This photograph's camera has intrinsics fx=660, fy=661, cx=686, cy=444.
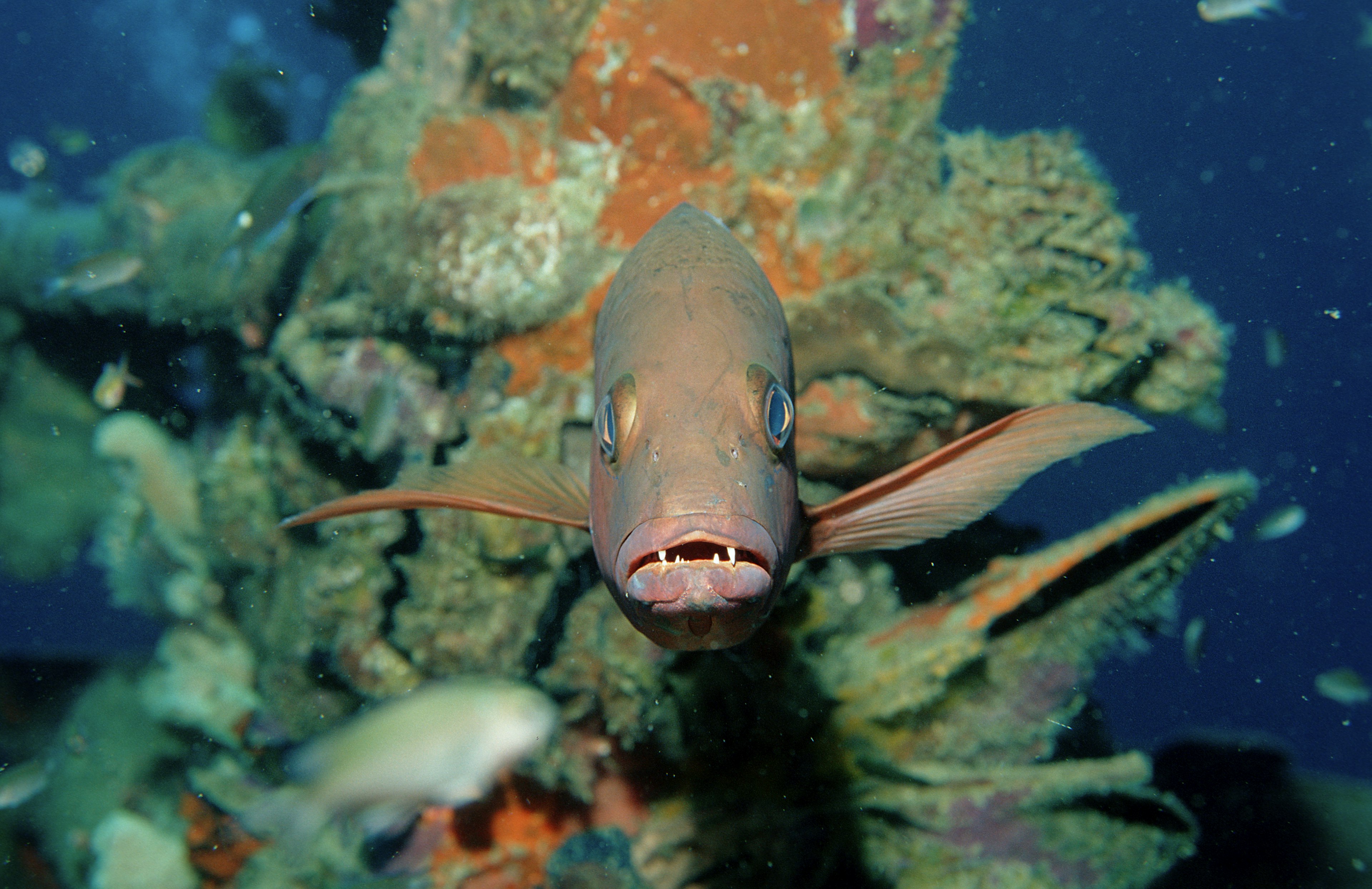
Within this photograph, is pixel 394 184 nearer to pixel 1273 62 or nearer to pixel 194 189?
pixel 194 189

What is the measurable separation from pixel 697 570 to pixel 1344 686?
12299mm

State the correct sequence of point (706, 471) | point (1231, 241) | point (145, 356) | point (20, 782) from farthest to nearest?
point (1231, 241), point (145, 356), point (20, 782), point (706, 471)

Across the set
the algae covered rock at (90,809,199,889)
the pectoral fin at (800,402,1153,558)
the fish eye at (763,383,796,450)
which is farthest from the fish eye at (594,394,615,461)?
the algae covered rock at (90,809,199,889)

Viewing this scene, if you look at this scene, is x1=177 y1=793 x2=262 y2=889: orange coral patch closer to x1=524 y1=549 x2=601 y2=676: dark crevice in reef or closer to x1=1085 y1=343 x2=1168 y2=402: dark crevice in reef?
x1=524 y1=549 x2=601 y2=676: dark crevice in reef

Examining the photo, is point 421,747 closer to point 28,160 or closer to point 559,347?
point 559,347

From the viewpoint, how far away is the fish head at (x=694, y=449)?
1.76 m

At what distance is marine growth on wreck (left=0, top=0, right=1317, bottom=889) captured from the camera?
11.1 feet

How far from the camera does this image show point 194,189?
27.2 feet

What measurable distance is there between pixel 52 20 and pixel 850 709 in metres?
74.7

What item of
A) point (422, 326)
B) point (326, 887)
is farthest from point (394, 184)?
point (326, 887)

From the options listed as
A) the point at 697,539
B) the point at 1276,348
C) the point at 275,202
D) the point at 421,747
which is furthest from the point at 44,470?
the point at 1276,348

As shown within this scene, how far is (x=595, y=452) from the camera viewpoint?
2.53m

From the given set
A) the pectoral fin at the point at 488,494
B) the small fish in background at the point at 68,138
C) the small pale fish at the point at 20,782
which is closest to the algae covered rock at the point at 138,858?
the small pale fish at the point at 20,782

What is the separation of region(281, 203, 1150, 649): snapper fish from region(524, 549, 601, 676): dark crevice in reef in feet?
3.71
